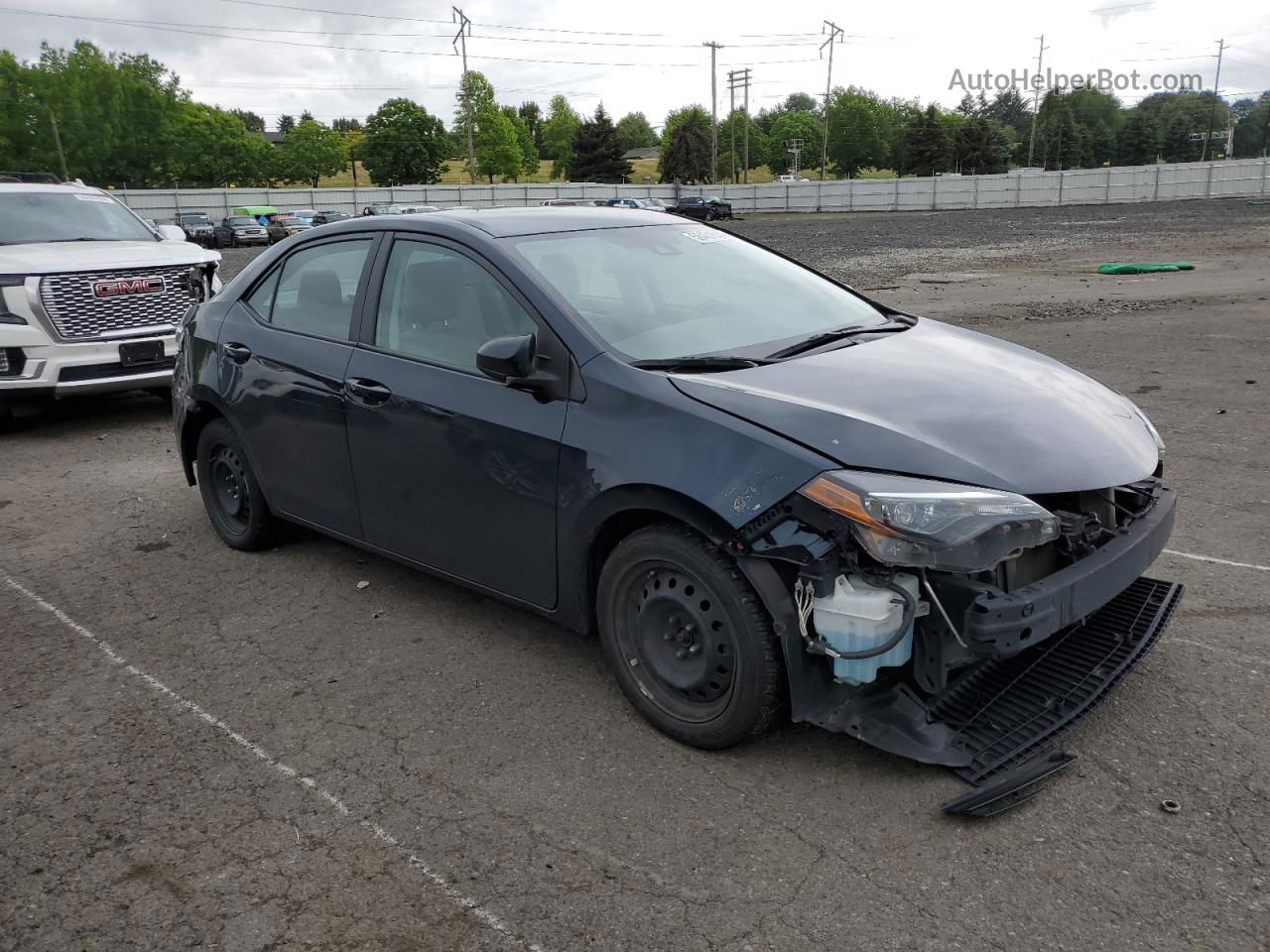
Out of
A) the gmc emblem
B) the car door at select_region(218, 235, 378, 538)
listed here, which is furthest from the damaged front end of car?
the gmc emblem

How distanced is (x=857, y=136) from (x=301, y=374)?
123145 mm

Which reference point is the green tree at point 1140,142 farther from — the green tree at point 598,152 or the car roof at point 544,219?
the car roof at point 544,219

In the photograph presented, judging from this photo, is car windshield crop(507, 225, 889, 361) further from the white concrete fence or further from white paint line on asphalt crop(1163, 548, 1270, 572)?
the white concrete fence

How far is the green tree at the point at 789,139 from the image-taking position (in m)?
133

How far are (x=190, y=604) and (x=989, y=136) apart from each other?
115 metres

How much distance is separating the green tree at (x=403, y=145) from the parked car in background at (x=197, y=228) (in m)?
51.6

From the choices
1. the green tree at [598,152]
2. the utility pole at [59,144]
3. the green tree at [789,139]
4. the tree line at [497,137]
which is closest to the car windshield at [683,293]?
the tree line at [497,137]

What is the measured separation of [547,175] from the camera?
460 ft

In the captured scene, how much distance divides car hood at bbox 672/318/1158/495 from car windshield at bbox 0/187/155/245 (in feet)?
27.2

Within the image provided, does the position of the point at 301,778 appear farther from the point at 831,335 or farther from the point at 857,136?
the point at 857,136

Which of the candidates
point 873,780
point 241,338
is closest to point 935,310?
point 241,338

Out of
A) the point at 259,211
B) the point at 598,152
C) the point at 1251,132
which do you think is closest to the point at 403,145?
the point at 598,152

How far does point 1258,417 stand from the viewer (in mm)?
7352

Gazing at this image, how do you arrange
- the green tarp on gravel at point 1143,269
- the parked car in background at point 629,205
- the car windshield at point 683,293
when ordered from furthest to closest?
1. the green tarp on gravel at point 1143,269
2. the parked car in background at point 629,205
3. the car windshield at point 683,293
